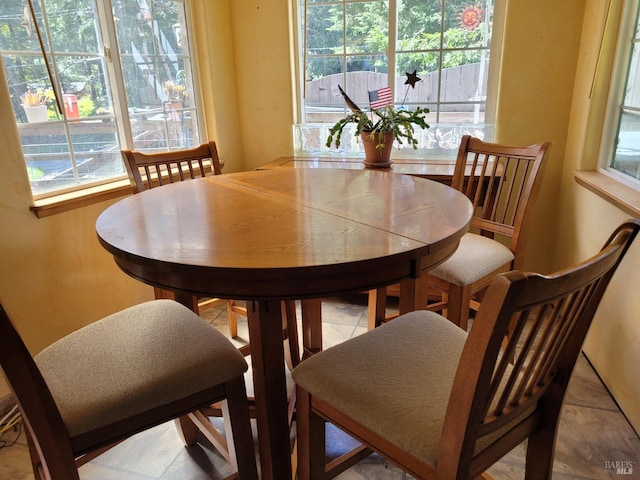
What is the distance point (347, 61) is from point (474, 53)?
774 millimetres

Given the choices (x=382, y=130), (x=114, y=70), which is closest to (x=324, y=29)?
(x=382, y=130)

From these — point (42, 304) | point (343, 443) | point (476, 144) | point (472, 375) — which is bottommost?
point (343, 443)

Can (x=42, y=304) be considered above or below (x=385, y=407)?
below

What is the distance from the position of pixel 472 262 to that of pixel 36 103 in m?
1.92

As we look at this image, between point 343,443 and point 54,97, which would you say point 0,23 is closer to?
point 54,97

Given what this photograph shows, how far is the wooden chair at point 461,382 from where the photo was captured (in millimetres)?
719

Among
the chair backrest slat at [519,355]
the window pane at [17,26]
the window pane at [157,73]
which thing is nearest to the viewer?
the chair backrest slat at [519,355]

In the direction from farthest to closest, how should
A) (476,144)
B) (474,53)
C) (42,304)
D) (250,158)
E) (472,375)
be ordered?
(250,158)
(474,53)
(476,144)
(42,304)
(472,375)

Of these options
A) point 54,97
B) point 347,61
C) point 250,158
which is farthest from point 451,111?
point 54,97

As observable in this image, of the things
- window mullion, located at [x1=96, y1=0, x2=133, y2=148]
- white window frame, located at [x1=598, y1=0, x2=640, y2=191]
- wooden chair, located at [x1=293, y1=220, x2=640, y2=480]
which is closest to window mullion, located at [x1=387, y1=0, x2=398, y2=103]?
white window frame, located at [x1=598, y1=0, x2=640, y2=191]

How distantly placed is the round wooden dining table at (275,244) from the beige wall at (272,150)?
665 mm

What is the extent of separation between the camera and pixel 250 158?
10.5 ft

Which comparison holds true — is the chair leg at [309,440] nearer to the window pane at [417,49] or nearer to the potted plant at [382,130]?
the potted plant at [382,130]

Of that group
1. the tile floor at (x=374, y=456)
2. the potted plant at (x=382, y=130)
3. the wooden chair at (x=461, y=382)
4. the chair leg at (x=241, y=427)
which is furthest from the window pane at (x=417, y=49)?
the chair leg at (x=241, y=427)
